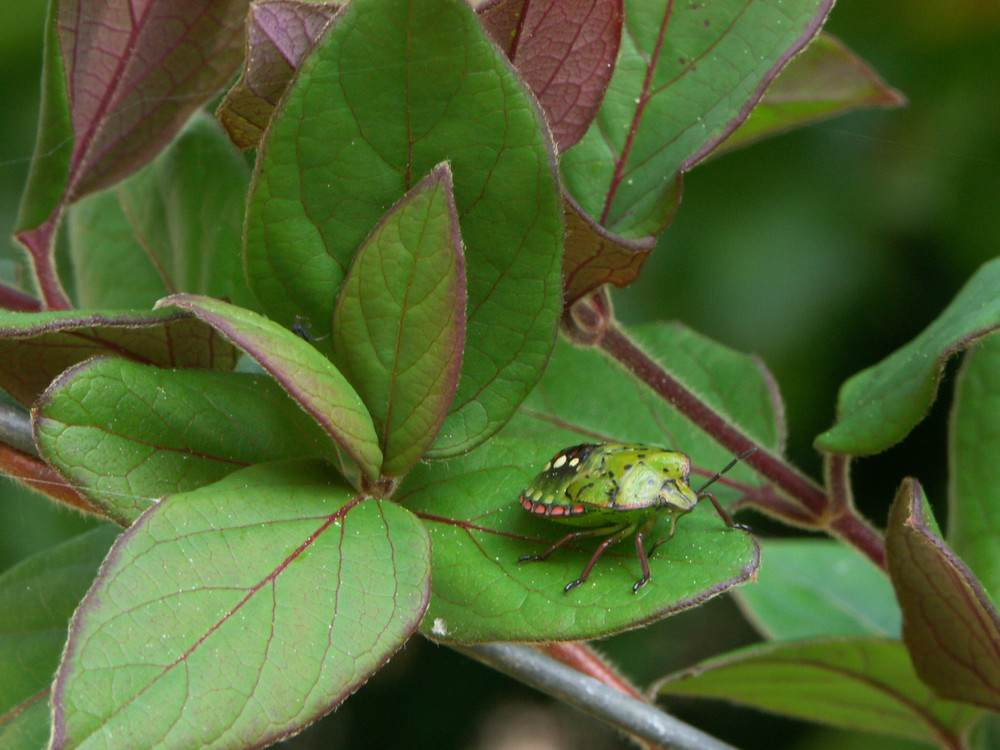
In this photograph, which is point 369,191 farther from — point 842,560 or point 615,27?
point 842,560

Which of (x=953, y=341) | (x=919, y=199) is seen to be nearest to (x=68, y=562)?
(x=953, y=341)

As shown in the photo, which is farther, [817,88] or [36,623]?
[817,88]

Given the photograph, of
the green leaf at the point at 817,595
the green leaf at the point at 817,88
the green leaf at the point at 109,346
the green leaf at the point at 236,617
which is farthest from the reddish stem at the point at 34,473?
the green leaf at the point at 817,595

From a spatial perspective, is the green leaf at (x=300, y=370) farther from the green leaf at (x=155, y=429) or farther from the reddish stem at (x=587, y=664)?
the reddish stem at (x=587, y=664)

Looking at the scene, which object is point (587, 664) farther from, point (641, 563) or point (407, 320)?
point (407, 320)

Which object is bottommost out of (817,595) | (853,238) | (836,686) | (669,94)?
(817,595)

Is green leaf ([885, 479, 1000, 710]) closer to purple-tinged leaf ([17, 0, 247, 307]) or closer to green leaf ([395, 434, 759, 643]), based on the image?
green leaf ([395, 434, 759, 643])

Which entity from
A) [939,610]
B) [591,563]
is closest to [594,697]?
[591,563]
